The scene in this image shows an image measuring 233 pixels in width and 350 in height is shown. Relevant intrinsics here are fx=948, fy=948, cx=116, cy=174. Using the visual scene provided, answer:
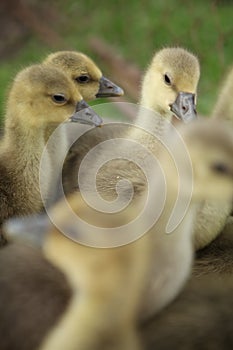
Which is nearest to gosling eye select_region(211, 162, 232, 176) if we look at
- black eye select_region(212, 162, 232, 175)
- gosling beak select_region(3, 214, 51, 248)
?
black eye select_region(212, 162, 232, 175)

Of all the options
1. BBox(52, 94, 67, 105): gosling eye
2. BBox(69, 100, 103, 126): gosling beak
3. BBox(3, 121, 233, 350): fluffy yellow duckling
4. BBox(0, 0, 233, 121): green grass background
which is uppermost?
BBox(0, 0, 233, 121): green grass background

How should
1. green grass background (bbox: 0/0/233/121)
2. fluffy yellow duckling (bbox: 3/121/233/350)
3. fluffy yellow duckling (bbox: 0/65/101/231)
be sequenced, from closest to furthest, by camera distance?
fluffy yellow duckling (bbox: 3/121/233/350), fluffy yellow duckling (bbox: 0/65/101/231), green grass background (bbox: 0/0/233/121)

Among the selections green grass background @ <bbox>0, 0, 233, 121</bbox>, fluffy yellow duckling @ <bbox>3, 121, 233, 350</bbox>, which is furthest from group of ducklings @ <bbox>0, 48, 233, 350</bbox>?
green grass background @ <bbox>0, 0, 233, 121</bbox>

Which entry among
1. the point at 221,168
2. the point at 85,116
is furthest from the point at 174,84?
the point at 221,168

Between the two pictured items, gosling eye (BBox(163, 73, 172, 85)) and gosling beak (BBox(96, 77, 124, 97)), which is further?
A: gosling beak (BBox(96, 77, 124, 97))

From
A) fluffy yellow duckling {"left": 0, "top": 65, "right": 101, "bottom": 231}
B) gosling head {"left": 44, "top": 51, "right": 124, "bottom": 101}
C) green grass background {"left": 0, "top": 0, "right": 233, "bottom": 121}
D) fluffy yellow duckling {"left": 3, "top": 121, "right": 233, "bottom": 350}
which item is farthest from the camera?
green grass background {"left": 0, "top": 0, "right": 233, "bottom": 121}

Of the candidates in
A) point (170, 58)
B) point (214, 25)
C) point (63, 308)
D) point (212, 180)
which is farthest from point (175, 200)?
point (214, 25)

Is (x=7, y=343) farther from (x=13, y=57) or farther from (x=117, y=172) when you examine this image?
(x=13, y=57)

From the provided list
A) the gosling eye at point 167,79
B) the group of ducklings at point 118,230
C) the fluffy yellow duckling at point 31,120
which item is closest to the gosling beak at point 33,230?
the group of ducklings at point 118,230

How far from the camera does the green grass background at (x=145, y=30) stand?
8.99 ft

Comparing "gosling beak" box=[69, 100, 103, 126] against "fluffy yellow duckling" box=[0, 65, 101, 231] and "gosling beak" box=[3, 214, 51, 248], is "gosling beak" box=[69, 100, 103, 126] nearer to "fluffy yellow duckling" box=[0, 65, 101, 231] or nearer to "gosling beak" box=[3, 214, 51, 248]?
"fluffy yellow duckling" box=[0, 65, 101, 231]

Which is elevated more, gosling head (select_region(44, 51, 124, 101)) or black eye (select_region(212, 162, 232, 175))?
gosling head (select_region(44, 51, 124, 101))

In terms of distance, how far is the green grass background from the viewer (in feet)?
8.99

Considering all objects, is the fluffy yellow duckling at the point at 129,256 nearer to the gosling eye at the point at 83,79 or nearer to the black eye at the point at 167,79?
the black eye at the point at 167,79
